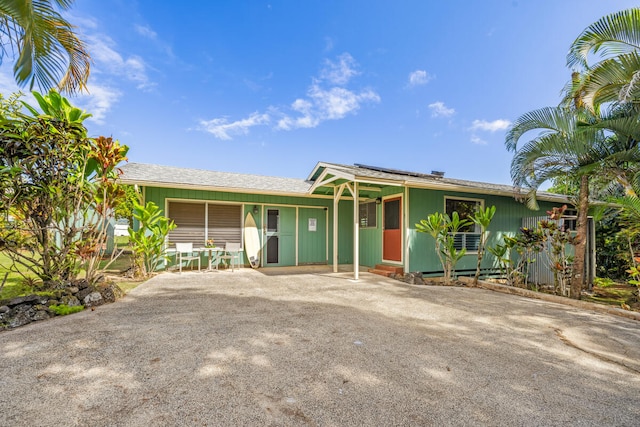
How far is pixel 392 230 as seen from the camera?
8.09m

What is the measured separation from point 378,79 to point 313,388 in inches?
513

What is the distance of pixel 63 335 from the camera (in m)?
3.02

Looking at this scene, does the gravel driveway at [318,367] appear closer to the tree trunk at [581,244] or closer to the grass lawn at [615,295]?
the tree trunk at [581,244]

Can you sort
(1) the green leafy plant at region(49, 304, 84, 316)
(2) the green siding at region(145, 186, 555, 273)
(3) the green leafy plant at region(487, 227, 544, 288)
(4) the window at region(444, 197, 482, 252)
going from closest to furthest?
(1) the green leafy plant at region(49, 304, 84, 316)
(3) the green leafy plant at region(487, 227, 544, 288)
(2) the green siding at region(145, 186, 555, 273)
(4) the window at region(444, 197, 482, 252)

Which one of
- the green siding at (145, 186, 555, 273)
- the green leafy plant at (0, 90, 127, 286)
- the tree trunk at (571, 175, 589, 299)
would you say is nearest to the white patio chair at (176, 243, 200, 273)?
the green siding at (145, 186, 555, 273)

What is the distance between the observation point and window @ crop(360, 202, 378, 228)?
29.2 ft

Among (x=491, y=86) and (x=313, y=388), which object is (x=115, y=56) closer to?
(x=313, y=388)

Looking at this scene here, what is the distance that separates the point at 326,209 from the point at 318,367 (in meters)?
7.66

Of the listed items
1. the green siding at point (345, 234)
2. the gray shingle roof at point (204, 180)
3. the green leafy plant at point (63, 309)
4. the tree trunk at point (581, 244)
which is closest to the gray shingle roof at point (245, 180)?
the gray shingle roof at point (204, 180)

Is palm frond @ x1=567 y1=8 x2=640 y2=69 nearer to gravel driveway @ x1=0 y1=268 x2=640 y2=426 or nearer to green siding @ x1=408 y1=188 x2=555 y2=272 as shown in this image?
green siding @ x1=408 y1=188 x2=555 y2=272

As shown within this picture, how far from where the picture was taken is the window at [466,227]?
8.13 metres

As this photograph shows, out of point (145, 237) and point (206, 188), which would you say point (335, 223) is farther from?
point (145, 237)

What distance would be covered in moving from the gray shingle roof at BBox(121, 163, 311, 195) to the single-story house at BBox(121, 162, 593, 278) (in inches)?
1.0

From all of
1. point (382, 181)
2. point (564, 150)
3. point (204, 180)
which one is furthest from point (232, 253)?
point (564, 150)
